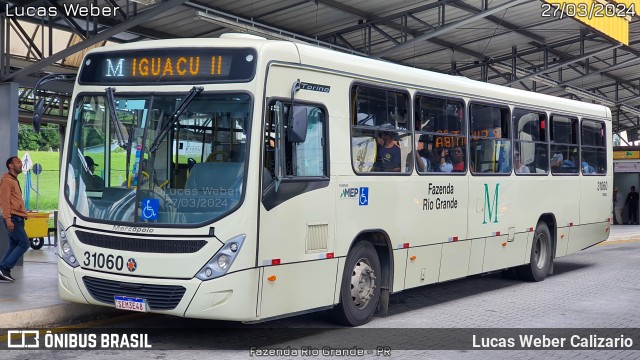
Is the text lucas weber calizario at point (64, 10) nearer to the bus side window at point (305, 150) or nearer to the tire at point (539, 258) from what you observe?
the bus side window at point (305, 150)

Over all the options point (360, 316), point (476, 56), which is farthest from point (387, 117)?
point (476, 56)

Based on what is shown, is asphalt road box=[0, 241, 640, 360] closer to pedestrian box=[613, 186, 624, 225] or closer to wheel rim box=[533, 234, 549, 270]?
wheel rim box=[533, 234, 549, 270]

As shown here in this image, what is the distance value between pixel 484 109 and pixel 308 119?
14.6ft

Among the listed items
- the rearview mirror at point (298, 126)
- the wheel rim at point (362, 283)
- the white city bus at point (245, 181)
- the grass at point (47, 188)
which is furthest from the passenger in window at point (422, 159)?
the grass at point (47, 188)

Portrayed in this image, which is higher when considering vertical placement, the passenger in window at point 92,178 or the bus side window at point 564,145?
the bus side window at point 564,145

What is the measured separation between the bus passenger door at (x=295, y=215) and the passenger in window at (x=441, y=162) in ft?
8.13

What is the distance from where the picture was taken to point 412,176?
1075 cm

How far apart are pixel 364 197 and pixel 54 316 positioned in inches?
144

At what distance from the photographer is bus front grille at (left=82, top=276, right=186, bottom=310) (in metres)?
8.04

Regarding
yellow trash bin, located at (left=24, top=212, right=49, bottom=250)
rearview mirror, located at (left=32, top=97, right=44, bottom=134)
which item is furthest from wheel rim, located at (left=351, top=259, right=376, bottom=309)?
yellow trash bin, located at (left=24, top=212, right=49, bottom=250)

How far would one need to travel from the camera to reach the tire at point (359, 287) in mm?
9508

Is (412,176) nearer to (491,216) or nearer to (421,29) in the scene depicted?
(491,216)

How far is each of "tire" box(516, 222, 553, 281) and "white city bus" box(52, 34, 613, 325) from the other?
12.8 ft

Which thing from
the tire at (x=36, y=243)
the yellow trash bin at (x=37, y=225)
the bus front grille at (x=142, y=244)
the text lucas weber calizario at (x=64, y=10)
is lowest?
the tire at (x=36, y=243)
